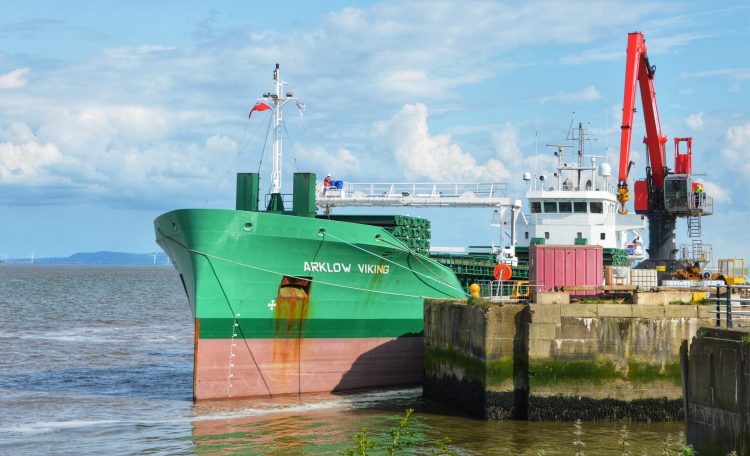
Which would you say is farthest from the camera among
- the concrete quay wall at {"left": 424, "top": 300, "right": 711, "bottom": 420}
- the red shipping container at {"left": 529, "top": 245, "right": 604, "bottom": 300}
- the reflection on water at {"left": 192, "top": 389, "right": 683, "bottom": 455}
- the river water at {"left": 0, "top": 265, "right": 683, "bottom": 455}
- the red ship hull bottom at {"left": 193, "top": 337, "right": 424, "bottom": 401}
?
the red shipping container at {"left": 529, "top": 245, "right": 604, "bottom": 300}

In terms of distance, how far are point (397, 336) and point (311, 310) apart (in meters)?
3.41

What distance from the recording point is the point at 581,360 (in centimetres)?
Answer: 2284

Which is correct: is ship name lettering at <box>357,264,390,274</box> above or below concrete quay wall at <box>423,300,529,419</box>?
above

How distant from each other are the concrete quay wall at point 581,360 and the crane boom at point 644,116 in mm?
15805

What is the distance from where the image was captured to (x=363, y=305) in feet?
93.5

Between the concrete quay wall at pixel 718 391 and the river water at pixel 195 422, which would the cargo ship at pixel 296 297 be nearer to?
the river water at pixel 195 422

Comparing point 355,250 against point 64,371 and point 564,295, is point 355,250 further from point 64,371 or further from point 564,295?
point 64,371

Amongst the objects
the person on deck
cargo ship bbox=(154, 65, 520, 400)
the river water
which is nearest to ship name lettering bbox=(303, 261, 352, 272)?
cargo ship bbox=(154, 65, 520, 400)

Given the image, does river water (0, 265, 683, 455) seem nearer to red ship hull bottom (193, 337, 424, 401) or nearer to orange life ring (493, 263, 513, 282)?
red ship hull bottom (193, 337, 424, 401)

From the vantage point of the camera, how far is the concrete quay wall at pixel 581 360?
74.6ft

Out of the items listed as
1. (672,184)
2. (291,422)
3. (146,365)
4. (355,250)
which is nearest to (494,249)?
(672,184)

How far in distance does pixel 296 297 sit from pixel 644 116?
73.7 ft

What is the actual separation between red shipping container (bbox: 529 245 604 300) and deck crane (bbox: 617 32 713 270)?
37.1 ft

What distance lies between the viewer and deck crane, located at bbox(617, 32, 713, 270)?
39.9m
